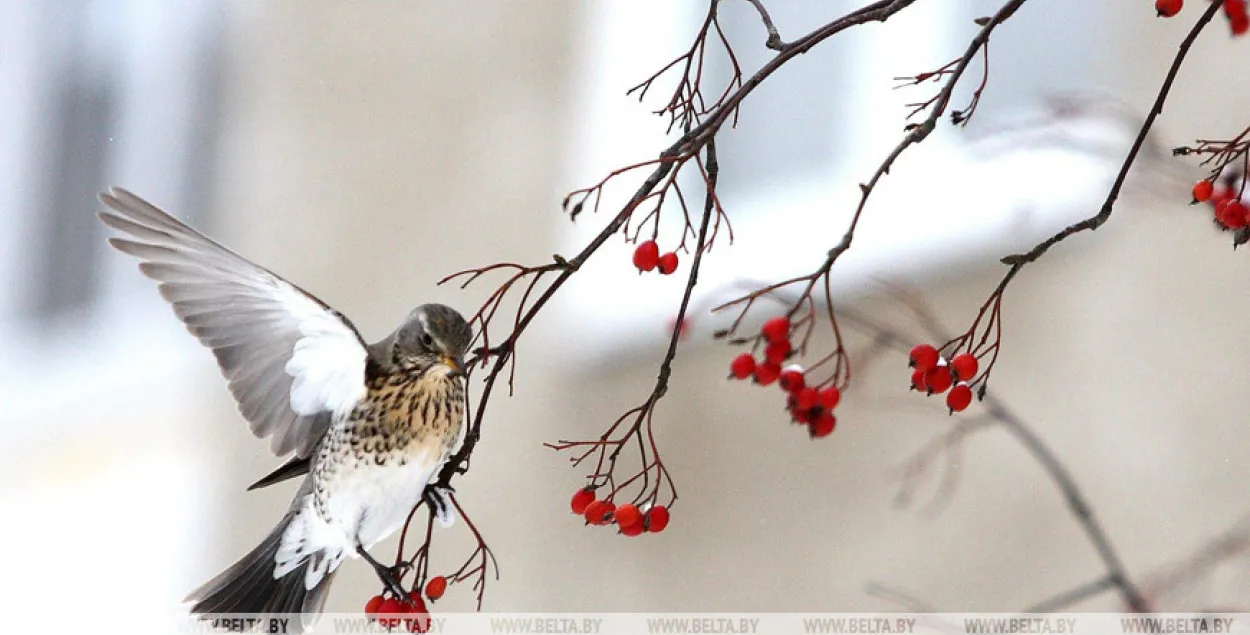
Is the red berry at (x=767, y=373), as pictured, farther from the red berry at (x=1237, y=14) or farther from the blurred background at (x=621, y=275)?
the blurred background at (x=621, y=275)

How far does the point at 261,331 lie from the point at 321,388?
1.4 inches

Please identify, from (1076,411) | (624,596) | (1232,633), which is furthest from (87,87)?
(1232,633)

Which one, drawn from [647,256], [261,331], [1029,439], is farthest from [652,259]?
[1029,439]

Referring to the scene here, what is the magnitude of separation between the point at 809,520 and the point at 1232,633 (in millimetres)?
497

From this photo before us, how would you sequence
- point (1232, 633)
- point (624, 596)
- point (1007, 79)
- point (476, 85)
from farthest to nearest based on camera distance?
point (476, 85) → point (624, 596) → point (1007, 79) → point (1232, 633)

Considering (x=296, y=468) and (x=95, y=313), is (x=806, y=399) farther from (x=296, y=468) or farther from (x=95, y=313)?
(x=95, y=313)

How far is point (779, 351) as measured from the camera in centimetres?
46

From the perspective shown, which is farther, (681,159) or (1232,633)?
(1232,633)

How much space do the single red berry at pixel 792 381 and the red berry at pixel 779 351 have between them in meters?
0.01

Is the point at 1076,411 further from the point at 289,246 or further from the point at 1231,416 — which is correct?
the point at 289,246

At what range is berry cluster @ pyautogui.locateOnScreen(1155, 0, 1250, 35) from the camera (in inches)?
15.6

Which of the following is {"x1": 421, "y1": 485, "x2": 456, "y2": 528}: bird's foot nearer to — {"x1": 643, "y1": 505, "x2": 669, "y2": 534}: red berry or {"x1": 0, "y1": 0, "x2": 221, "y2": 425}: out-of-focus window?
{"x1": 643, "y1": 505, "x2": 669, "y2": 534}: red berry

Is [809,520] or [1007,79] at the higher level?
[1007,79]

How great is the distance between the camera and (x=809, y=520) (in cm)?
108
